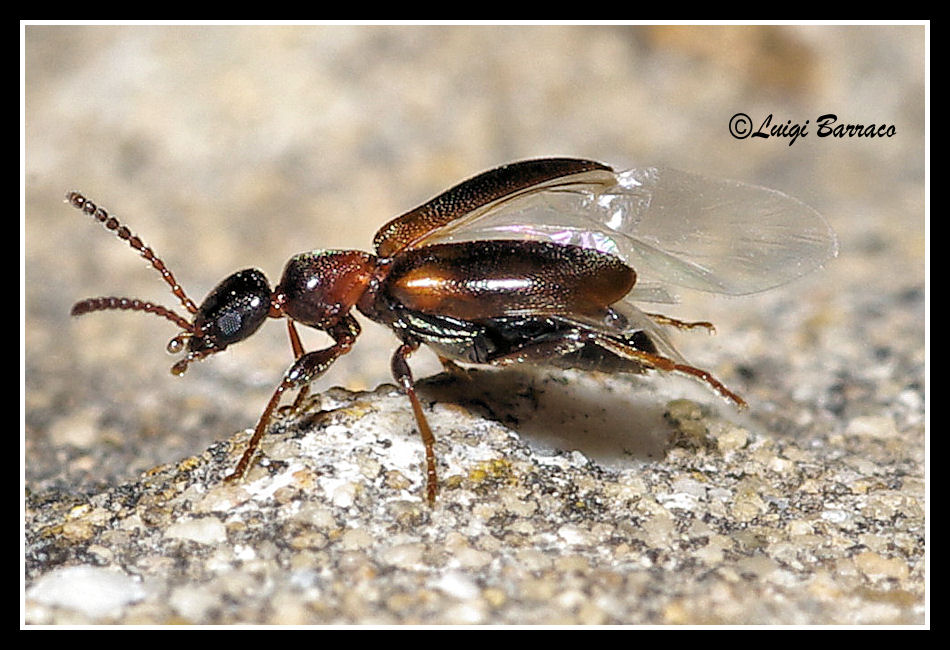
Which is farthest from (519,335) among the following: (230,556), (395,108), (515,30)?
(515,30)

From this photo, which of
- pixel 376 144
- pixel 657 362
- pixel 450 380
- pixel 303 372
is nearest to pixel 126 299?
pixel 303 372

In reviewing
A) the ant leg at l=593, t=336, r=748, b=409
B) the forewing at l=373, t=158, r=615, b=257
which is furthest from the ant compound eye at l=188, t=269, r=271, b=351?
the ant leg at l=593, t=336, r=748, b=409

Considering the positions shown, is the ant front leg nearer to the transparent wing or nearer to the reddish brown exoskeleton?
the reddish brown exoskeleton

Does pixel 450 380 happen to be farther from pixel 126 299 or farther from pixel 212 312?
pixel 126 299

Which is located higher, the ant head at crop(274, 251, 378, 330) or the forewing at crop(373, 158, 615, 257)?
the forewing at crop(373, 158, 615, 257)

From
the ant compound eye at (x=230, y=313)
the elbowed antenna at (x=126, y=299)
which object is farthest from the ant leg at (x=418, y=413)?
the elbowed antenna at (x=126, y=299)

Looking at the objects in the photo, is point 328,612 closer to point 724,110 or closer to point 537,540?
point 537,540
